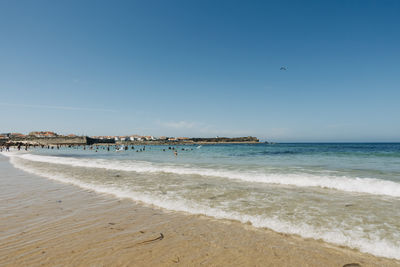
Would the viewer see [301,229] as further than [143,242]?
Yes

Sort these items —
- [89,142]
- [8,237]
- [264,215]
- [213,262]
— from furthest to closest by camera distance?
1. [89,142]
2. [264,215]
3. [8,237]
4. [213,262]

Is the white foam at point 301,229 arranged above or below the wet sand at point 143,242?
below

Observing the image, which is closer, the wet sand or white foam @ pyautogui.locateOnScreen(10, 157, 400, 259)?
the wet sand

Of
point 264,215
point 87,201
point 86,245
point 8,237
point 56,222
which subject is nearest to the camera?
point 86,245

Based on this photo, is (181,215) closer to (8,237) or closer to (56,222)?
(56,222)

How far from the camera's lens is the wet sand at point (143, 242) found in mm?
3723

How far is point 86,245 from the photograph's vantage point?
426 cm

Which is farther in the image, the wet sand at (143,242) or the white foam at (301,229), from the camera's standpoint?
the white foam at (301,229)

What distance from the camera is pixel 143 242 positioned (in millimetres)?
4402

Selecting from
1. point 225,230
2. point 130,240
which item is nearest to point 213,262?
point 225,230

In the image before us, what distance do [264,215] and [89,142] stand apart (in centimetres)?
17286

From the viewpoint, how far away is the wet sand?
372 centimetres

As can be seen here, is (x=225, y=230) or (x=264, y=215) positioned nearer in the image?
(x=225, y=230)

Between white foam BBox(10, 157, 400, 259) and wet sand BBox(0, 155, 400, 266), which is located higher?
wet sand BBox(0, 155, 400, 266)
